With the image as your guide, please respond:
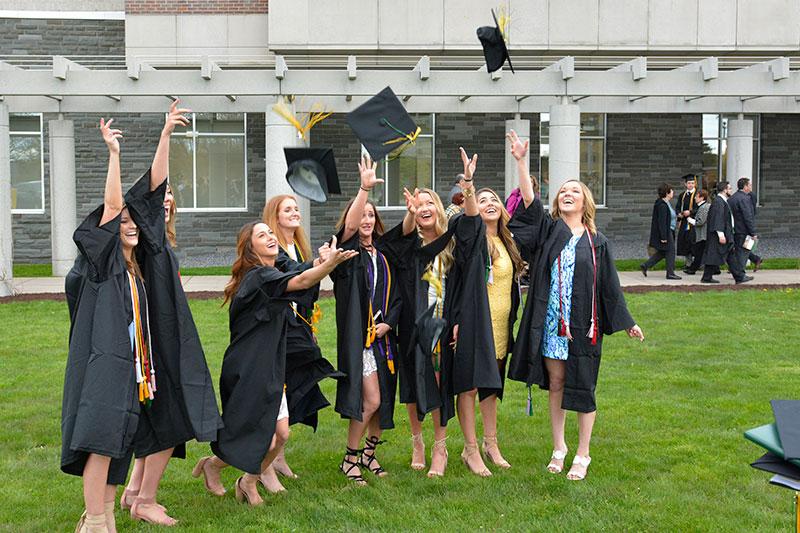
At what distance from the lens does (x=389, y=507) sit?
4.81 metres

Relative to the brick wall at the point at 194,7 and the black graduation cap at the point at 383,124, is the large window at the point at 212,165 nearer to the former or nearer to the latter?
the brick wall at the point at 194,7

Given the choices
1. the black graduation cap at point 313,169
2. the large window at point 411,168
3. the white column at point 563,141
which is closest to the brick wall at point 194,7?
the large window at point 411,168

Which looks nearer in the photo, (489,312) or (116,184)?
(116,184)

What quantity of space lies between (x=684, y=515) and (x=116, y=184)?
11.8 ft

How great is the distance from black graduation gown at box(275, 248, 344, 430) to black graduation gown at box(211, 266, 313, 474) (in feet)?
0.77

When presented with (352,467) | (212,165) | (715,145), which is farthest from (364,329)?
(715,145)

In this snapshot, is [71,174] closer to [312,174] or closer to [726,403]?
[312,174]

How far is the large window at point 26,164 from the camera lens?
19.7m

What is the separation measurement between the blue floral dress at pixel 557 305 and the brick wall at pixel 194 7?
51.3 ft

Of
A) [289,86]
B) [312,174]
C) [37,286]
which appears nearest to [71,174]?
[37,286]

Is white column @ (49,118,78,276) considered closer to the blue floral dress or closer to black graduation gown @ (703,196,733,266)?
black graduation gown @ (703,196,733,266)

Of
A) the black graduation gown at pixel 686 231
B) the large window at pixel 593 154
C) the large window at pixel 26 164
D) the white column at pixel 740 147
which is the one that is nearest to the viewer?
the black graduation gown at pixel 686 231

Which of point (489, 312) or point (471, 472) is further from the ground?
point (489, 312)

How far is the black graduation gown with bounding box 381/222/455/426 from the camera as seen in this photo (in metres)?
5.23
